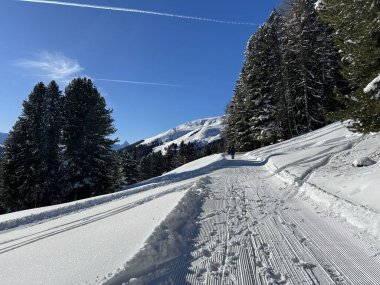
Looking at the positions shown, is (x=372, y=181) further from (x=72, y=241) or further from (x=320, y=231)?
(x=72, y=241)

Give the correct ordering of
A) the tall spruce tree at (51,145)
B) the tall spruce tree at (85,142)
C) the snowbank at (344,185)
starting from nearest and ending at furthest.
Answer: the snowbank at (344,185)
the tall spruce tree at (85,142)
the tall spruce tree at (51,145)

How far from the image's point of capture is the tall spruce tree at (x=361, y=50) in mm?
11609

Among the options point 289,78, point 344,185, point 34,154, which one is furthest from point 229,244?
point 289,78

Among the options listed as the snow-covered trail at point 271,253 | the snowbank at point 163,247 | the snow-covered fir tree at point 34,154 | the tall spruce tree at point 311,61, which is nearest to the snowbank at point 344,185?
the snow-covered trail at point 271,253

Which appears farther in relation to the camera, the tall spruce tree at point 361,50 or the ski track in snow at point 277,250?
the tall spruce tree at point 361,50

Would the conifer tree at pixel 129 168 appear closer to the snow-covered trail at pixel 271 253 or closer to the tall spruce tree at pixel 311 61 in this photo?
the tall spruce tree at pixel 311 61

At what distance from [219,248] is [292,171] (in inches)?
397

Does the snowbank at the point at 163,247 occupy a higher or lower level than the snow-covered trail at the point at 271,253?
higher

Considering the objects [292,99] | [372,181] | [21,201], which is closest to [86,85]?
[21,201]

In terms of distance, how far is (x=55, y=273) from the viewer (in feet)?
18.0

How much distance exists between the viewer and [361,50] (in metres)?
12.2

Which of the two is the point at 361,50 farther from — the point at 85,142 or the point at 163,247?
the point at 85,142

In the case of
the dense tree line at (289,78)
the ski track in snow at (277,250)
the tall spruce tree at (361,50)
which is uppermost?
the dense tree line at (289,78)

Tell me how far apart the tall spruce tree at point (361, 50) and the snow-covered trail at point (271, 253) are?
17.6 feet
